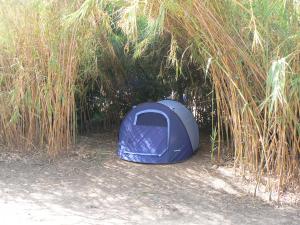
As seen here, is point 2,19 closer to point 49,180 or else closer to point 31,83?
point 31,83

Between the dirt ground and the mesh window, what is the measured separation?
578mm

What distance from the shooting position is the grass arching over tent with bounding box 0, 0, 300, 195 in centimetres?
375

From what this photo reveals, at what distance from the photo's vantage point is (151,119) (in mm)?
5613

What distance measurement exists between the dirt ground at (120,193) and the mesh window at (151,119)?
1.90ft

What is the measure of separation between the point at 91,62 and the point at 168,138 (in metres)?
1.56

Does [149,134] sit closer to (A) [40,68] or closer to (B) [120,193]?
(B) [120,193]

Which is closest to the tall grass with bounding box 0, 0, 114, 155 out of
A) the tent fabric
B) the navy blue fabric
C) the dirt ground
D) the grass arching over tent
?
the grass arching over tent

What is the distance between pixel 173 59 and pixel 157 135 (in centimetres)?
111

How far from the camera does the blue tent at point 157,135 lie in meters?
5.34

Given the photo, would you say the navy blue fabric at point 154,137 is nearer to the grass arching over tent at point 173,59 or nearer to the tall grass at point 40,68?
the grass arching over tent at point 173,59

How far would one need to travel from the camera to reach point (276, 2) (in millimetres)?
3471

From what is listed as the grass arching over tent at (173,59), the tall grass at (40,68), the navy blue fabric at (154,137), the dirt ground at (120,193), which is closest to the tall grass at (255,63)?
the grass arching over tent at (173,59)

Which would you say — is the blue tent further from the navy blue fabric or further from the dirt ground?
the dirt ground

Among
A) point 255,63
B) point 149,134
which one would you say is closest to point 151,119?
point 149,134
